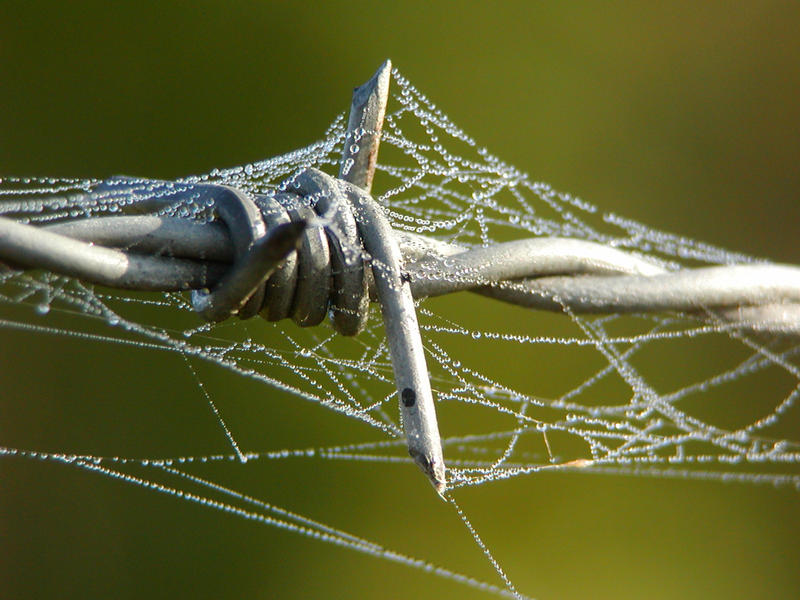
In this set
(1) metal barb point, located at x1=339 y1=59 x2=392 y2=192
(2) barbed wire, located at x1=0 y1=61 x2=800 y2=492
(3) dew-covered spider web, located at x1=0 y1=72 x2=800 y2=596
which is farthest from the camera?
(3) dew-covered spider web, located at x1=0 y1=72 x2=800 y2=596

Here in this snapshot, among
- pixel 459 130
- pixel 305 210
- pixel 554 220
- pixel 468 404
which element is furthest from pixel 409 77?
pixel 305 210

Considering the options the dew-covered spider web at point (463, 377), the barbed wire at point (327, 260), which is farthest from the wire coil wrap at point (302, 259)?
the dew-covered spider web at point (463, 377)

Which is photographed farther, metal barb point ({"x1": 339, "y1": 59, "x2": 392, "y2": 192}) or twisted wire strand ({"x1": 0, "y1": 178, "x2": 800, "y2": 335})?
metal barb point ({"x1": 339, "y1": 59, "x2": 392, "y2": 192})

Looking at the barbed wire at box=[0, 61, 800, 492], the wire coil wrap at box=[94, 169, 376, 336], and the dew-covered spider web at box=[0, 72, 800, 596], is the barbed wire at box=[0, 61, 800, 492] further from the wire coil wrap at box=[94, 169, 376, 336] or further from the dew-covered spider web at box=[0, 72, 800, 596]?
the dew-covered spider web at box=[0, 72, 800, 596]

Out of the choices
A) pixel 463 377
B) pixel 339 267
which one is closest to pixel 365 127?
pixel 339 267

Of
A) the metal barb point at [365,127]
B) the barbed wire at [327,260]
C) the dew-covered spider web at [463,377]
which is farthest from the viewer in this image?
the dew-covered spider web at [463,377]

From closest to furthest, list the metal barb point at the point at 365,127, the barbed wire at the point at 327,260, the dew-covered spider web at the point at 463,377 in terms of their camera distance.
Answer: the barbed wire at the point at 327,260, the metal barb point at the point at 365,127, the dew-covered spider web at the point at 463,377

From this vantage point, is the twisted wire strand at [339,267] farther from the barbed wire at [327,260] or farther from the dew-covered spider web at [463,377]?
the dew-covered spider web at [463,377]

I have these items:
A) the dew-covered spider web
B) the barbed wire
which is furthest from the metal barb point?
the dew-covered spider web

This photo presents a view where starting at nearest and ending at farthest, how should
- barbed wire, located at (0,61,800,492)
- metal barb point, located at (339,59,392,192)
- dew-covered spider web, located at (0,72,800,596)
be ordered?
barbed wire, located at (0,61,800,492)
metal barb point, located at (339,59,392,192)
dew-covered spider web, located at (0,72,800,596)

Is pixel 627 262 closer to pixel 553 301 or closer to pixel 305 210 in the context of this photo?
pixel 553 301

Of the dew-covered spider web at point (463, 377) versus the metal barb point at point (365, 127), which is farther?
the dew-covered spider web at point (463, 377)

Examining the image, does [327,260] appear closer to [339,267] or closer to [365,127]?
[339,267]
